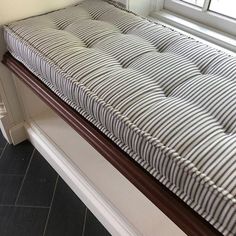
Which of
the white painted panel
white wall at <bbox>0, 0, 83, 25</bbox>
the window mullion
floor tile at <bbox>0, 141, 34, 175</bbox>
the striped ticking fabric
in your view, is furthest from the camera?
floor tile at <bbox>0, 141, 34, 175</bbox>

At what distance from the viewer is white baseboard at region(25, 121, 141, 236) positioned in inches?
38.2

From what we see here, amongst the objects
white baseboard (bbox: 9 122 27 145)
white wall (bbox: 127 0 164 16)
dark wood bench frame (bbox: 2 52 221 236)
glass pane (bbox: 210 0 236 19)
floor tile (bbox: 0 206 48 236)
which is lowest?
floor tile (bbox: 0 206 48 236)

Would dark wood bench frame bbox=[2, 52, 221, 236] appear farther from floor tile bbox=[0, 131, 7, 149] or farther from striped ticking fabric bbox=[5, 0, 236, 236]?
floor tile bbox=[0, 131, 7, 149]

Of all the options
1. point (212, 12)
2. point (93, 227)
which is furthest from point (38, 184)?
point (212, 12)

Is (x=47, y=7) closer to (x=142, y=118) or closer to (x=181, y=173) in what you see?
(x=142, y=118)

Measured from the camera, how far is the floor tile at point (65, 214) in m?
1.07

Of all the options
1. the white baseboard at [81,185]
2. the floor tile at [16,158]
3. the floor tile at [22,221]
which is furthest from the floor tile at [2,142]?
the floor tile at [22,221]

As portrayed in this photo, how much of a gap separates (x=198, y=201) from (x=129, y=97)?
0.26m

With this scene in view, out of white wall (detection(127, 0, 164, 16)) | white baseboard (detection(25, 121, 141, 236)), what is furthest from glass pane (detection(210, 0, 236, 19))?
white baseboard (detection(25, 121, 141, 236))

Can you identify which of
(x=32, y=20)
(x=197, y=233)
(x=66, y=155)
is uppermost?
(x=32, y=20)

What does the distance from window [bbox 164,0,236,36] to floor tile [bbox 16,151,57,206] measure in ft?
2.89

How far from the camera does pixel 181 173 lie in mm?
518

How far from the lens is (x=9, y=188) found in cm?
121

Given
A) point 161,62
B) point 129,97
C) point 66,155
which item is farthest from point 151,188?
point 66,155
